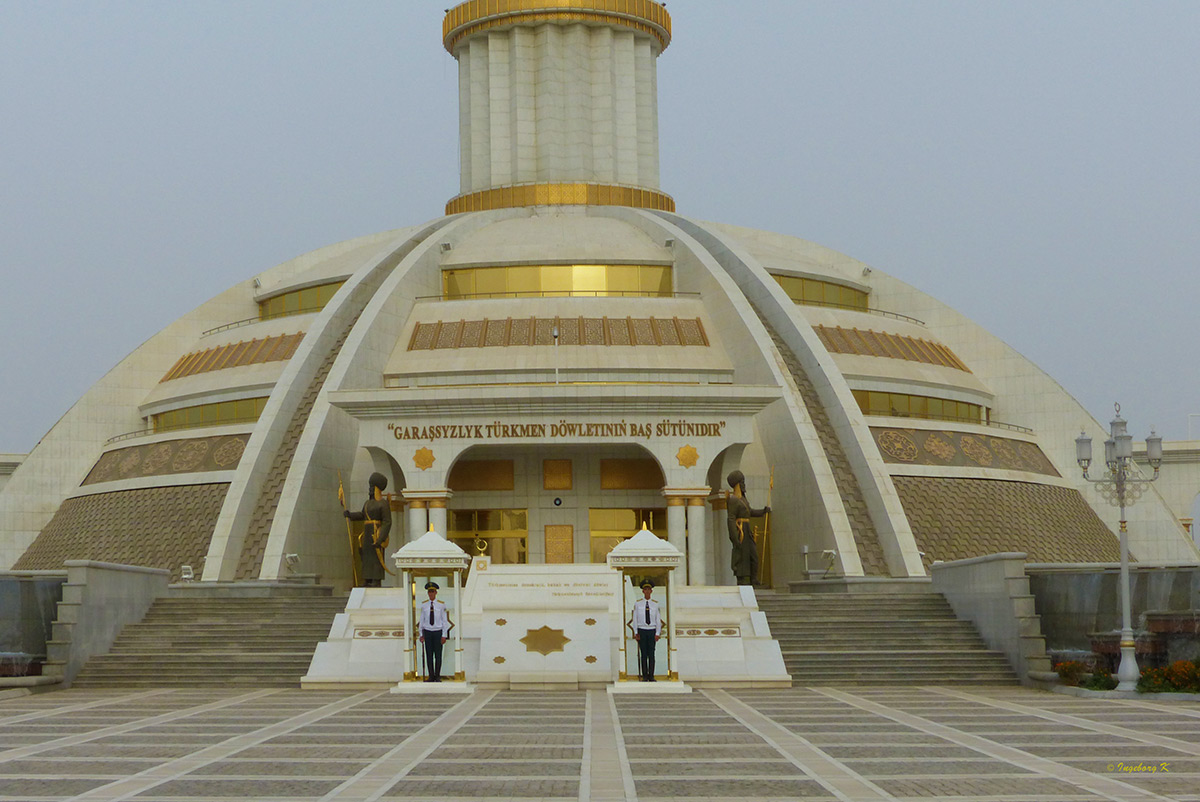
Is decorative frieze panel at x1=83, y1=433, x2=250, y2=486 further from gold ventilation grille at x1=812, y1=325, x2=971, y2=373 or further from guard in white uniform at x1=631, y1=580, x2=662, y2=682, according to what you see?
guard in white uniform at x1=631, y1=580, x2=662, y2=682

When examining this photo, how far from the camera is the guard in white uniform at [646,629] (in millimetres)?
20797

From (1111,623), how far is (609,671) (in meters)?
7.61

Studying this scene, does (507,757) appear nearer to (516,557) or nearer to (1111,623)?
(1111,623)

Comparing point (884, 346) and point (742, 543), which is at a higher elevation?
point (884, 346)

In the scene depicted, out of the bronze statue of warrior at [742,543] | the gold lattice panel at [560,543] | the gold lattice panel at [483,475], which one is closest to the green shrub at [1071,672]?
the bronze statue of warrior at [742,543]

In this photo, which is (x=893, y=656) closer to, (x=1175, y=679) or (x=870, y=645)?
(x=870, y=645)

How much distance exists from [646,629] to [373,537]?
31.8 ft

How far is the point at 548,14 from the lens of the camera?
46531mm

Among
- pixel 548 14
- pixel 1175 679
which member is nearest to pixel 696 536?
pixel 1175 679

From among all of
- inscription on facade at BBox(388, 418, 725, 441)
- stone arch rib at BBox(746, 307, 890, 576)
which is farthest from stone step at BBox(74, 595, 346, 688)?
stone arch rib at BBox(746, 307, 890, 576)

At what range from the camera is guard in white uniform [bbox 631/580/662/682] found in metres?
20.8

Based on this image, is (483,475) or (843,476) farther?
(483,475)

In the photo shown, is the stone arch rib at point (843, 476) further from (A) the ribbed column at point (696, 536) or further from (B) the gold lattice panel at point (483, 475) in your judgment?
(B) the gold lattice panel at point (483, 475)

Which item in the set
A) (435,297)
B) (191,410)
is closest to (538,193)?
(435,297)
